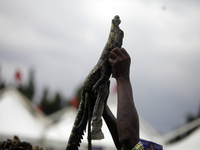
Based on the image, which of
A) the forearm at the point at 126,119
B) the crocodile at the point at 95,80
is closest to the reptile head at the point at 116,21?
the crocodile at the point at 95,80

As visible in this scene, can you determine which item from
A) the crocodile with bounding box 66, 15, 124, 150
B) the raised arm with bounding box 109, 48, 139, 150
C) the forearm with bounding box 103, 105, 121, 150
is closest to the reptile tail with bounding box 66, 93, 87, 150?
the crocodile with bounding box 66, 15, 124, 150

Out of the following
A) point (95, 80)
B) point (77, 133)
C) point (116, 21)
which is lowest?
point (77, 133)

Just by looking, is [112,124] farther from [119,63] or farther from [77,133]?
[119,63]

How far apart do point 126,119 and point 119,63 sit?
1.13 feet

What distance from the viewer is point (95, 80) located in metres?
1.51

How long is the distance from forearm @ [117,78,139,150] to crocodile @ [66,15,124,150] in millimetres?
143

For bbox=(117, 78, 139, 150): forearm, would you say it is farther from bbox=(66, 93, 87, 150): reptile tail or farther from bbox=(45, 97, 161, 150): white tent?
bbox=(45, 97, 161, 150): white tent

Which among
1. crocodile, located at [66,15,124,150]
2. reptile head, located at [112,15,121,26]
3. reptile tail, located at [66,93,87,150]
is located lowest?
reptile tail, located at [66,93,87,150]

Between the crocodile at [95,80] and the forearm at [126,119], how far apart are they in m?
0.14

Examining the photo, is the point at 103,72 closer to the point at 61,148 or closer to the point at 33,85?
the point at 61,148

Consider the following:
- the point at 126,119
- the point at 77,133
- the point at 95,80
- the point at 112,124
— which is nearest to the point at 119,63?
the point at 95,80

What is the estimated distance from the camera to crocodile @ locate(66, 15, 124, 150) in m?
1.48

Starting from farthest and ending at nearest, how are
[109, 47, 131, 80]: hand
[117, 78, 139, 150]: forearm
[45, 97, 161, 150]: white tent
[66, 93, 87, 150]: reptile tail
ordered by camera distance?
[45, 97, 161, 150]: white tent, [66, 93, 87, 150]: reptile tail, [109, 47, 131, 80]: hand, [117, 78, 139, 150]: forearm

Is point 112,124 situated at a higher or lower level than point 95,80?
lower
